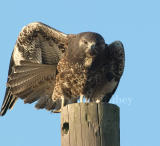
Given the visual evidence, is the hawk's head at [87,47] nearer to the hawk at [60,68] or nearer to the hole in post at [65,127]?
the hawk at [60,68]

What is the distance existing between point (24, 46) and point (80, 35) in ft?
3.82

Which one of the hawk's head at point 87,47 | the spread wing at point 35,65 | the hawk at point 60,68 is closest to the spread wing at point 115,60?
the hawk at point 60,68

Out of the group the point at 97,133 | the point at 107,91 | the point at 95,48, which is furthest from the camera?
the point at 107,91

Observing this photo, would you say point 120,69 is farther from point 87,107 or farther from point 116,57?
point 87,107

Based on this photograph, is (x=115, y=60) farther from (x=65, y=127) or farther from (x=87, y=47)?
(x=65, y=127)

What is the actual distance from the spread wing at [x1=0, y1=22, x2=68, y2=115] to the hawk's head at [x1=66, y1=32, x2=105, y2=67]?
454 mm

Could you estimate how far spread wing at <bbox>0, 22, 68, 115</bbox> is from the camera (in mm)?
8094

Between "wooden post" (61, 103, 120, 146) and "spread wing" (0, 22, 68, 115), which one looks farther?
"spread wing" (0, 22, 68, 115)

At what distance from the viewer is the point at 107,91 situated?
26.9 feet

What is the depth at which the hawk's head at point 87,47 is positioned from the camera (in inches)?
302

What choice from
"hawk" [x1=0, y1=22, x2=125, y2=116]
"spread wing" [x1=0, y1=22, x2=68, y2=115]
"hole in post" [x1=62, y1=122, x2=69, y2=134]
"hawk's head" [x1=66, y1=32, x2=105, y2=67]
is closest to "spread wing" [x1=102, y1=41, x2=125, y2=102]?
"hawk" [x1=0, y1=22, x2=125, y2=116]

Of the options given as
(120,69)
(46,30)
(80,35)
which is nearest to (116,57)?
(120,69)

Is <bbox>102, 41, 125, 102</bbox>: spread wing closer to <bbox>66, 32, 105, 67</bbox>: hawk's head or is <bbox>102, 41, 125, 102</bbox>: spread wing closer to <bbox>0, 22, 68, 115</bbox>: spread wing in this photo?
<bbox>66, 32, 105, 67</bbox>: hawk's head

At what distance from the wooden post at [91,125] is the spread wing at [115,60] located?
2.91 metres
